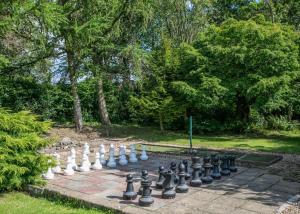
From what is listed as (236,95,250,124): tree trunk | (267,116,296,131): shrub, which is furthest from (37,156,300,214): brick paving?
(267,116,296,131): shrub

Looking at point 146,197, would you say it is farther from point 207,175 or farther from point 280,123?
point 280,123

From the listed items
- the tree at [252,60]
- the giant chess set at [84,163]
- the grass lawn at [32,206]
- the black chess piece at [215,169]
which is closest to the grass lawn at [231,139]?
the tree at [252,60]

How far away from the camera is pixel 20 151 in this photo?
248 inches

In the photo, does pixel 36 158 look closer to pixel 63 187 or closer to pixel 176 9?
pixel 63 187

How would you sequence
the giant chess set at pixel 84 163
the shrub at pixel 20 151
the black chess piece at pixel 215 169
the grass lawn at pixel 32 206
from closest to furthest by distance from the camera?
the grass lawn at pixel 32 206 → the shrub at pixel 20 151 → the black chess piece at pixel 215 169 → the giant chess set at pixel 84 163

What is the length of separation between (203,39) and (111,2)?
437 cm

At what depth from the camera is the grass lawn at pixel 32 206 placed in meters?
5.21

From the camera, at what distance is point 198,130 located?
1574cm

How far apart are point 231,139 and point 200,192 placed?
8.25m

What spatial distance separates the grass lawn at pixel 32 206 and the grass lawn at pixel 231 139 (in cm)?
697

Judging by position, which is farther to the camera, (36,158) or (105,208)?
(36,158)

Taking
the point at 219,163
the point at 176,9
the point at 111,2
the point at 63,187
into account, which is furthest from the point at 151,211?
the point at 176,9

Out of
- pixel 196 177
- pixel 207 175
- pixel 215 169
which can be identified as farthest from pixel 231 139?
pixel 196 177

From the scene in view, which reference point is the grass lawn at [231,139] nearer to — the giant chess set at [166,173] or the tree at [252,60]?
the tree at [252,60]
